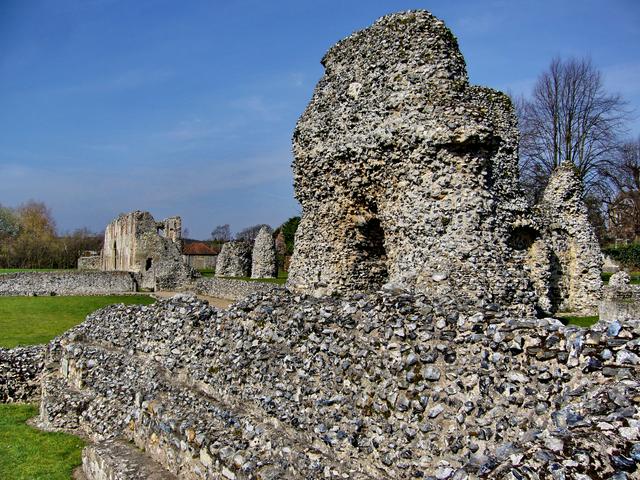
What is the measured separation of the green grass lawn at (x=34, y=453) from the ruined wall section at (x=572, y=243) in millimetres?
14522

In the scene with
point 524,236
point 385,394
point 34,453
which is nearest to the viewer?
point 385,394

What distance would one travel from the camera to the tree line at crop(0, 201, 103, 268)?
54.2m

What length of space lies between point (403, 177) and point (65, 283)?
28501mm

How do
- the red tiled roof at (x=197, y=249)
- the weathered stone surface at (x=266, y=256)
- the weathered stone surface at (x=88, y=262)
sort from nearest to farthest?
the weathered stone surface at (x=266, y=256) < the weathered stone surface at (x=88, y=262) < the red tiled roof at (x=197, y=249)

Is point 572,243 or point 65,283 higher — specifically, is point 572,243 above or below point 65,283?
above

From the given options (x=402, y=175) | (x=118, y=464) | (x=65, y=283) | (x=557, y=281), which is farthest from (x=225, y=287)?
(x=118, y=464)

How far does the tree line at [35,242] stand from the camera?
54156mm

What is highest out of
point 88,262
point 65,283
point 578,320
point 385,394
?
point 88,262

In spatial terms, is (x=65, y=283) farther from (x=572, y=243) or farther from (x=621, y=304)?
(x=621, y=304)

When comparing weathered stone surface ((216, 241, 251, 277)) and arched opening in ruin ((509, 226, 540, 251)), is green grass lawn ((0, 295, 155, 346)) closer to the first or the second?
weathered stone surface ((216, 241, 251, 277))

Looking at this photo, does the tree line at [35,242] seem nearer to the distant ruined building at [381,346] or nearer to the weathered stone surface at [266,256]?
the weathered stone surface at [266,256]

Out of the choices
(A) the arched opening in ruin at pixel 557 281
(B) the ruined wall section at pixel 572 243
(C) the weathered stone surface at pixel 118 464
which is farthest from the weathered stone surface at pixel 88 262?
(C) the weathered stone surface at pixel 118 464

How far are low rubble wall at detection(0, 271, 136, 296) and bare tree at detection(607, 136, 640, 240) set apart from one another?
29425 mm

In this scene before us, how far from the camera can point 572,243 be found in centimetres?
1753
